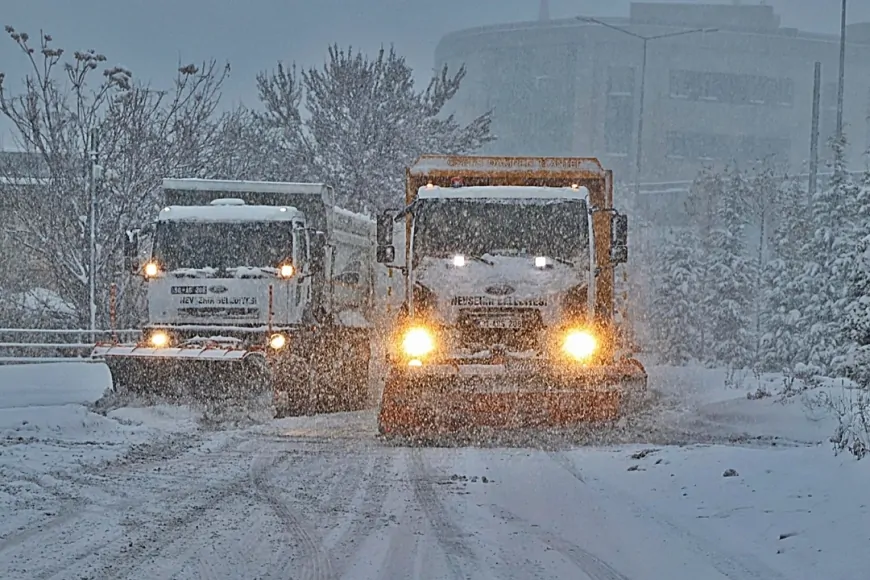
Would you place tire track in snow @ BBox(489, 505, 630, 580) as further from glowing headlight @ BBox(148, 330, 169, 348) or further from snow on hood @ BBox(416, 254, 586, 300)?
glowing headlight @ BBox(148, 330, 169, 348)

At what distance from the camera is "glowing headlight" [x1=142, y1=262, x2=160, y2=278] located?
1555cm

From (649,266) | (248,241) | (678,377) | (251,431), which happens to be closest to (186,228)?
(248,241)

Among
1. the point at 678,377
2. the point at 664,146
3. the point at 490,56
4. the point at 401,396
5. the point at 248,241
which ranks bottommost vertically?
the point at 678,377

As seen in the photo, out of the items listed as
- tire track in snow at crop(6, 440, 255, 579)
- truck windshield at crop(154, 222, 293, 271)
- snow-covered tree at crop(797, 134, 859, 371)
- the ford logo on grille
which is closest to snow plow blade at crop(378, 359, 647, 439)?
the ford logo on grille

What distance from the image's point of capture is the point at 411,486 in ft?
31.1

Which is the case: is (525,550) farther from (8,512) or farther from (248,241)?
(248,241)

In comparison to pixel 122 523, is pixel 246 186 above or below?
above

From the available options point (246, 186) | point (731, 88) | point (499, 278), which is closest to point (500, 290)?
point (499, 278)

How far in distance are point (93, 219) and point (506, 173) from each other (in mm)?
11138

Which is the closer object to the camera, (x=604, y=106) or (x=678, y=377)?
(x=678, y=377)

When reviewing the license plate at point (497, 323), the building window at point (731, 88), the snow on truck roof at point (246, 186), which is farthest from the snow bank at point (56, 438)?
the building window at point (731, 88)

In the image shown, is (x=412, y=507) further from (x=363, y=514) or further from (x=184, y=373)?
(x=184, y=373)

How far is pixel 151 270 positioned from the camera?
1556 centimetres

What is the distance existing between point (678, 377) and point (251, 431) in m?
13.6
